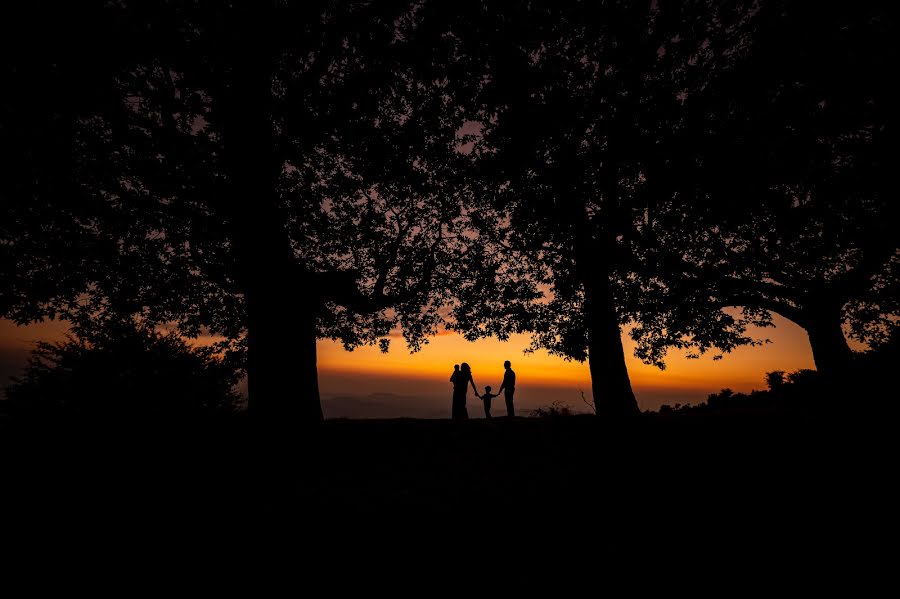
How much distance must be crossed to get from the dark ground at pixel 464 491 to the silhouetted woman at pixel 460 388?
210 inches

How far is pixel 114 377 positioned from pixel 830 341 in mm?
29729

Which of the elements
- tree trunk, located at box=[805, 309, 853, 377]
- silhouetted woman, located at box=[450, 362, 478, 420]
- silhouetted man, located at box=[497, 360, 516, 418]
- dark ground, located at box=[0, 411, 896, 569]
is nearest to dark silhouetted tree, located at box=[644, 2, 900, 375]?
tree trunk, located at box=[805, 309, 853, 377]

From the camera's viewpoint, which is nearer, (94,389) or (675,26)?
(675,26)

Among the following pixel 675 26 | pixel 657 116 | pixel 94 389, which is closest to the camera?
pixel 657 116

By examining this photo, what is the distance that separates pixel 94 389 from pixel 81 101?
16192 millimetres

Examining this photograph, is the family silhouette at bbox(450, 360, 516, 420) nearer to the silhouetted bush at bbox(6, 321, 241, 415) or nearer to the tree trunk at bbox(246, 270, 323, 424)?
the tree trunk at bbox(246, 270, 323, 424)

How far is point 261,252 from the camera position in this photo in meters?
8.47

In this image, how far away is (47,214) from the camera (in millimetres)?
8164

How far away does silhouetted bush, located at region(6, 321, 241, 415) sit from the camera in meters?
17.0

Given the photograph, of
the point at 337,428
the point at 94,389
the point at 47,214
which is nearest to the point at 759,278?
the point at 337,428

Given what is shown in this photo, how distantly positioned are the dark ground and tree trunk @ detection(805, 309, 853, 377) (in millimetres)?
4729

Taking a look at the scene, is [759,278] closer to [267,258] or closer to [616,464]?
Answer: [616,464]

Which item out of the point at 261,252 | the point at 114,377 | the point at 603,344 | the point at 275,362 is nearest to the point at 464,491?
the point at 275,362

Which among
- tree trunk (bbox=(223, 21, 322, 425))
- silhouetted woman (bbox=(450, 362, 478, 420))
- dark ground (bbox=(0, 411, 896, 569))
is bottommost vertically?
dark ground (bbox=(0, 411, 896, 569))
